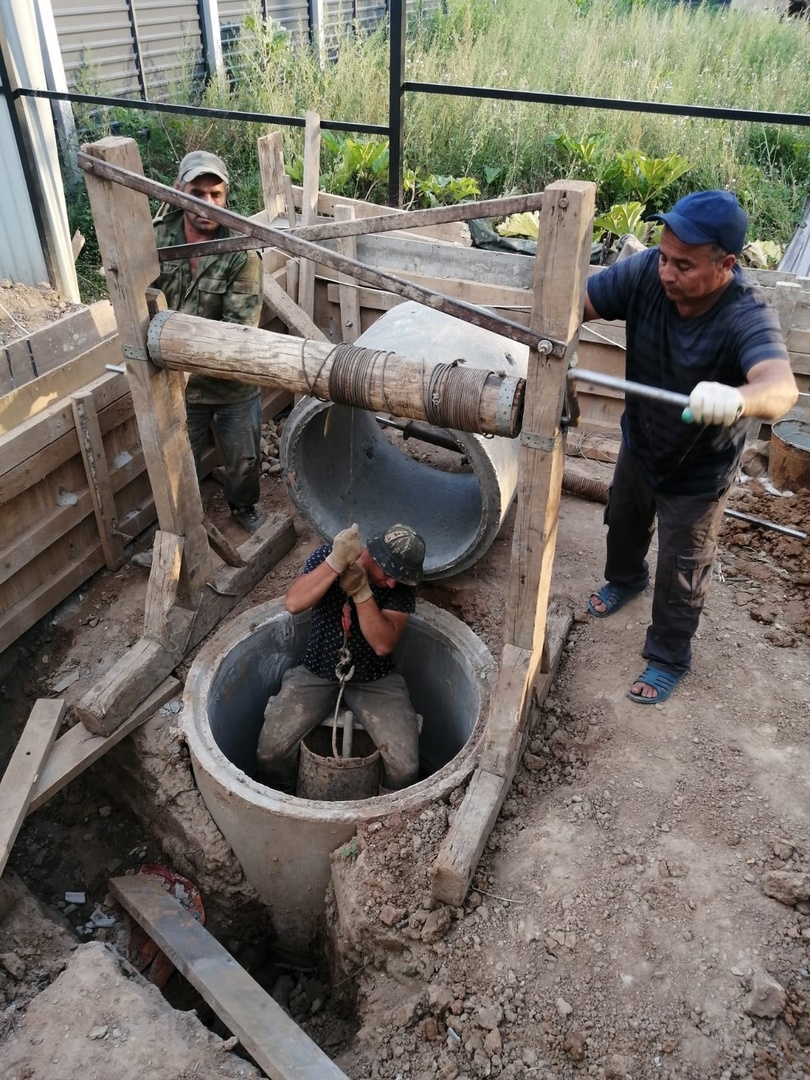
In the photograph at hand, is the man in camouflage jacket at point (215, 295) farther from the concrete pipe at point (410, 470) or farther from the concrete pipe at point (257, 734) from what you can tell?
the concrete pipe at point (257, 734)

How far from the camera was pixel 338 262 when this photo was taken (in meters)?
2.80

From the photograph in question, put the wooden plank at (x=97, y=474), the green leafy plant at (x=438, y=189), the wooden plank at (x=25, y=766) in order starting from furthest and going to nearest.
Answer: the green leafy plant at (x=438, y=189)
the wooden plank at (x=97, y=474)
the wooden plank at (x=25, y=766)

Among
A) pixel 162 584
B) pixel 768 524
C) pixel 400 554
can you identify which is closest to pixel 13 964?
pixel 162 584

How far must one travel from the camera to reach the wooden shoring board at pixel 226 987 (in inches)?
113

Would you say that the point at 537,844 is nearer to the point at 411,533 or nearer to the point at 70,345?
the point at 411,533

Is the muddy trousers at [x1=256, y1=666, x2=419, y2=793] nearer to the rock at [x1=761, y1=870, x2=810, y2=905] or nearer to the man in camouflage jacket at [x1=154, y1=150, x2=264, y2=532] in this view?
the man in camouflage jacket at [x1=154, y1=150, x2=264, y2=532]

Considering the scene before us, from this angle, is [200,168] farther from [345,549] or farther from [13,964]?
[13,964]

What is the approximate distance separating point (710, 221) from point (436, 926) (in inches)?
103

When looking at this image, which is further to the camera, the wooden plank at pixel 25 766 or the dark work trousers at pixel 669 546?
the dark work trousers at pixel 669 546

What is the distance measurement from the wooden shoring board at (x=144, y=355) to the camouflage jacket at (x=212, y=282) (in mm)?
680

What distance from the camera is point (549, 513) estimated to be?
117 inches

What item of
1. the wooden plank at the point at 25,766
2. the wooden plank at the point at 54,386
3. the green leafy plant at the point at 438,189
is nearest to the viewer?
the wooden plank at the point at 25,766

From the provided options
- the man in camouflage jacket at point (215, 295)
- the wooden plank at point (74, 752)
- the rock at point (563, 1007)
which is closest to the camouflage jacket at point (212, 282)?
the man in camouflage jacket at point (215, 295)

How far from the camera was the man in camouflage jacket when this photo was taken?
4113 mm
